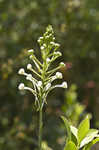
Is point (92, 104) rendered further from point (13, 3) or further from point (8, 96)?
point (13, 3)

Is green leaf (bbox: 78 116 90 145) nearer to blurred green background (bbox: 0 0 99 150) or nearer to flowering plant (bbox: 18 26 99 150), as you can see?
flowering plant (bbox: 18 26 99 150)

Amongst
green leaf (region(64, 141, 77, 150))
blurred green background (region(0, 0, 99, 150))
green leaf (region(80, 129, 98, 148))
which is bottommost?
green leaf (region(64, 141, 77, 150))

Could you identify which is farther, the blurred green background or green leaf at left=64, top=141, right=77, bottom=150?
the blurred green background

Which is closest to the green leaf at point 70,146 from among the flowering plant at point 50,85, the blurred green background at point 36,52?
the flowering plant at point 50,85

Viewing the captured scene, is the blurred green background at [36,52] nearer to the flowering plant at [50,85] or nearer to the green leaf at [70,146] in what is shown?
the flowering plant at [50,85]

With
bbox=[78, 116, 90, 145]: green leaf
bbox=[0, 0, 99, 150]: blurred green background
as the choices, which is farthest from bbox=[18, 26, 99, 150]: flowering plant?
bbox=[0, 0, 99, 150]: blurred green background

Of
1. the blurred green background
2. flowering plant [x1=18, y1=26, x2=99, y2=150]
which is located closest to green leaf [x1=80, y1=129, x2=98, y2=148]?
flowering plant [x1=18, y1=26, x2=99, y2=150]

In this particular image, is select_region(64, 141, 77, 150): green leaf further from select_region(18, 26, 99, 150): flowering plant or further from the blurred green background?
the blurred green background

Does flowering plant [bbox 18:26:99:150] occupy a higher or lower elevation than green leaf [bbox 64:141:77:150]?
higher

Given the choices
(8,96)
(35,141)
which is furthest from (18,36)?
(35,141)

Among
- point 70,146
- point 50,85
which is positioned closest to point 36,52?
point 50,85
